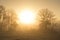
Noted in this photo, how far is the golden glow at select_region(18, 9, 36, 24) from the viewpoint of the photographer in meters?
4.21

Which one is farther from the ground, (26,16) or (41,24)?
(26,16)

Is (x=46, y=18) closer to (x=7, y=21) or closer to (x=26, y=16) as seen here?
(x=26, y=16)

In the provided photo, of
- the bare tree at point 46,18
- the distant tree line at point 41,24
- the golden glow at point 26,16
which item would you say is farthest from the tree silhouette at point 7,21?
the bare tree at point 46,18

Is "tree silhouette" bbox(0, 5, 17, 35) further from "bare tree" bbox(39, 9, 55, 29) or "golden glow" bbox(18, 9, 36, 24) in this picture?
"bare tree" bbox(39, 9, 55, 29)

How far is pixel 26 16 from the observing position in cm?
424

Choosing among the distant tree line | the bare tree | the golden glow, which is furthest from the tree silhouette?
the bare tree

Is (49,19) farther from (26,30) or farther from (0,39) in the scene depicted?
(0,39)

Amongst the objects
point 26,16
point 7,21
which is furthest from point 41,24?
point 7,21

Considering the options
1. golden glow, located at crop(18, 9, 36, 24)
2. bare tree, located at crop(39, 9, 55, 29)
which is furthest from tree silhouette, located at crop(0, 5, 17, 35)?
bare tree, located at crop(39, 9, 55, 29)

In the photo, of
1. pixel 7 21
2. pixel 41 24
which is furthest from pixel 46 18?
pixel 7 21

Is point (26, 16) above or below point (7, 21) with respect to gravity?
above

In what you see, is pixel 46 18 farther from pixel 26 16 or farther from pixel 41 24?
pixel 26 16

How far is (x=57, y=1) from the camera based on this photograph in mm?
4230

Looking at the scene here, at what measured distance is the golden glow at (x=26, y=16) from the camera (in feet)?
13.8
